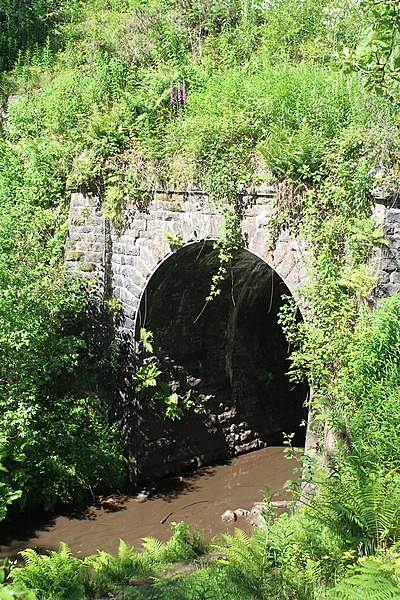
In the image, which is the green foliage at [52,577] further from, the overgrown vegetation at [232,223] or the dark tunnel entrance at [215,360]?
the dark tunnel entrance at [215,360]

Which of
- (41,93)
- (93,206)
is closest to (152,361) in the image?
(93,206)

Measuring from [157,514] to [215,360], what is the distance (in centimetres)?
265

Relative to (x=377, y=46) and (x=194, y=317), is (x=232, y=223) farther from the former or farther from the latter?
(x=377, y=46)

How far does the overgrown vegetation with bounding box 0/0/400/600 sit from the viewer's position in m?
4.77

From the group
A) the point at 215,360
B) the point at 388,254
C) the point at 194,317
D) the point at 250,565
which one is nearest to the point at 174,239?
the point at 194,317

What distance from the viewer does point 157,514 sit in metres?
8.23

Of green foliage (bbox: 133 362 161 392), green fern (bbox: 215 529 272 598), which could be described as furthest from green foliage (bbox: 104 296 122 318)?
green fern (bbox: 215 529 272 598)

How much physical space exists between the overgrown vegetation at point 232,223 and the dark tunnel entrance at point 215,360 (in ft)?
1.36

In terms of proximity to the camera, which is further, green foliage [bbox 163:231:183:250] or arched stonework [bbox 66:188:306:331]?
green foliage [bbox 163:231:183:250]

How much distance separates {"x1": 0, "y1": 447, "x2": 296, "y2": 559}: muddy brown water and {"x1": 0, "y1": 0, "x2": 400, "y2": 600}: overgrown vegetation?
355 millimetres

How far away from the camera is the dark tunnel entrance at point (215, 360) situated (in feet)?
29.1

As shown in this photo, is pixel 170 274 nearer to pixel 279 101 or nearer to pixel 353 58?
pixel 279 101

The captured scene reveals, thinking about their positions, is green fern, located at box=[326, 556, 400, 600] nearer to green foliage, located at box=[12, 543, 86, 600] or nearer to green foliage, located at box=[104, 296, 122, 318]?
green foliage, located at box=[12, 543, 86, 600]

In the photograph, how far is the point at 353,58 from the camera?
17.3 ft
